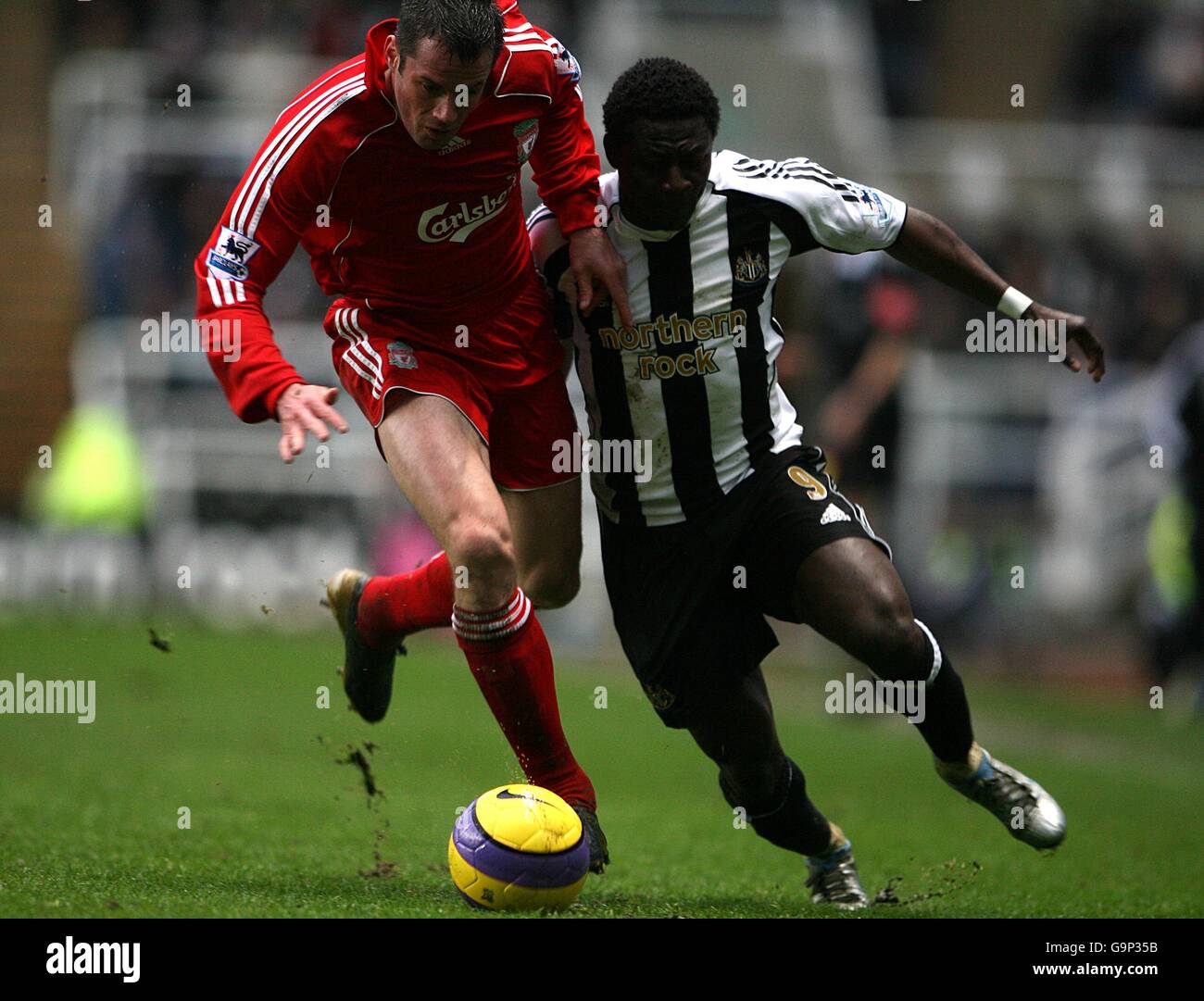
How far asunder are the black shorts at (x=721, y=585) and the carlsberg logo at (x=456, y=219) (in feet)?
3.48

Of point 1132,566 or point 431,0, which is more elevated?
point 431,0

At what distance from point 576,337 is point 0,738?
180 inches

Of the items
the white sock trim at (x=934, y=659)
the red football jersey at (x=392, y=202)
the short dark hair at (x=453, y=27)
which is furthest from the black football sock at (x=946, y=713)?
the short dark hair at (x=453, y=27)

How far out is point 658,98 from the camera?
4.85 metres

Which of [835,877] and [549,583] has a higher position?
[549,583]

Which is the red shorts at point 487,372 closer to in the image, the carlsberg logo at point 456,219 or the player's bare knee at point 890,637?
the carlsberg logo at point 456,219

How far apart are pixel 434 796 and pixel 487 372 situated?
7.33ft

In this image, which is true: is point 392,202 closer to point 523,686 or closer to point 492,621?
point 492,621

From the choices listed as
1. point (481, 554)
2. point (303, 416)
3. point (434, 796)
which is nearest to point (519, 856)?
point (481, 554)

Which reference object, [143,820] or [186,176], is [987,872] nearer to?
[143,820]

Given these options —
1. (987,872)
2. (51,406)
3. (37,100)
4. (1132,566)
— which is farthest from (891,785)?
(37,100)

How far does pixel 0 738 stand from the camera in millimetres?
8484

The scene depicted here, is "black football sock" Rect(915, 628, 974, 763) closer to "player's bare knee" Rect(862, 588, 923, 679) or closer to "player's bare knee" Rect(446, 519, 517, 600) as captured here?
"player's bare knee" Rect(862, 588, 923, 679)
